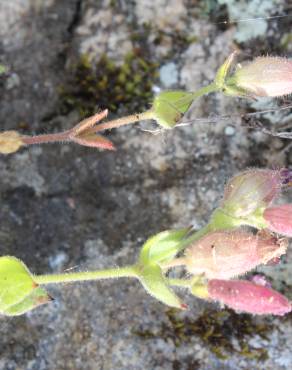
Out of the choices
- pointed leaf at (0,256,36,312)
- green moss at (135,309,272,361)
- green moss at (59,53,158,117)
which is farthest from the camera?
green moss at (59,53,158,117)

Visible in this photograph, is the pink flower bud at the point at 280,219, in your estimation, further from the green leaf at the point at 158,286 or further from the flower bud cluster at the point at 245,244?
the green leaf at the point at 158,286

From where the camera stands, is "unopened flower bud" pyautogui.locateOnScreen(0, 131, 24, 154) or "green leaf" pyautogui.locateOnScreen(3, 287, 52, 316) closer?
"green leaf" pyautogui.locateOnScreen(3, 287, 52, 316)

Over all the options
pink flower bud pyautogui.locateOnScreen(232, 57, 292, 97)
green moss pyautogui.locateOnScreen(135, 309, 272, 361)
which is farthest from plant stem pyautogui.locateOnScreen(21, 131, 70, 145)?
green moss pyautogui.locateOnScreen(135, 309, 272, 361)

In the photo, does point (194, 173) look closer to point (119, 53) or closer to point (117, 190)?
point (117, 190)

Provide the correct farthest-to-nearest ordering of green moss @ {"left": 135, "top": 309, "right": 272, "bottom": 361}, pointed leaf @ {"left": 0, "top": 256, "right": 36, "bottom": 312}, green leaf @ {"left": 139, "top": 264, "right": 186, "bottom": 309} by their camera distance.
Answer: green moss @ {"left": 135, "top": 309, "right": 272, "bottom": 361} < pointed leaf @ {"left": 0, "top": 256, "right": 36, "bottom": 312} < green leaf @ {"left": 139, "top": 264, "right": 186, "bottom": 309}

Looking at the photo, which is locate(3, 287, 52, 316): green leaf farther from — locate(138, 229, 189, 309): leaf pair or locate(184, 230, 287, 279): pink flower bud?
locate(184, 230, 287, 279): pink flower bud

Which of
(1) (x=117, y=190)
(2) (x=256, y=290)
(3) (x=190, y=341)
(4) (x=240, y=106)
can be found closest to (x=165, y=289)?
(2) (x=256, y=290)

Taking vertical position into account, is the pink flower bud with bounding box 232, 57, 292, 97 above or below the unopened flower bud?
above
